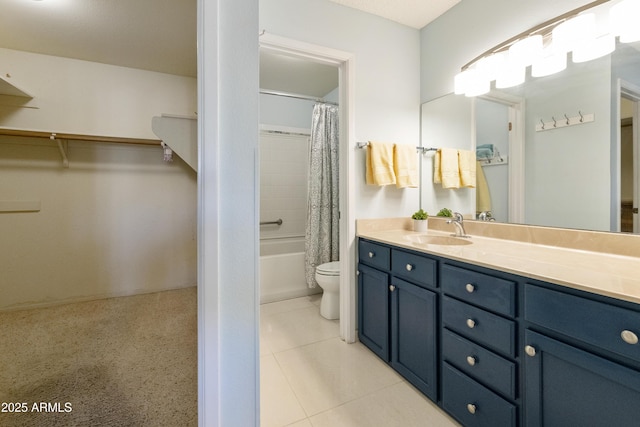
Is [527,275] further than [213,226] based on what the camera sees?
Yes

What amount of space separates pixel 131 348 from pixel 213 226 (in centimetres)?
172

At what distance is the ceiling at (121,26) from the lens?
5.73 feet

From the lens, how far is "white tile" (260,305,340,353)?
1933mm

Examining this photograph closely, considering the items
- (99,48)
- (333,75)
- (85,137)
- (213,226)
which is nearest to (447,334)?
(213,226)

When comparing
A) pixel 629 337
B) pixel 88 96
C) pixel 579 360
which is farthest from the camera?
pixel 88 96

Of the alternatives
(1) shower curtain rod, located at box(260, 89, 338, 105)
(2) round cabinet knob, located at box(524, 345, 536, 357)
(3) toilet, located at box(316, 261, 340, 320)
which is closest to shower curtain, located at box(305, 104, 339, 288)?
(1) shower curtain rod, located at box(260, 89, 338, 105)

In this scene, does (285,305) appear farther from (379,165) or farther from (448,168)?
(448,168)

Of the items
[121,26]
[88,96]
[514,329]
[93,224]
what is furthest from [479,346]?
[88,96]

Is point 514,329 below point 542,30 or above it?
below

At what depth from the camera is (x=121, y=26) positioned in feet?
6.37

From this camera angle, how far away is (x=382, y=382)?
1509mm

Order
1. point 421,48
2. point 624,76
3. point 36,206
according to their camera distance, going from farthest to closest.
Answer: point 36,206, point 421,48, point 624,76

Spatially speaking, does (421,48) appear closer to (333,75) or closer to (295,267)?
(333,75)

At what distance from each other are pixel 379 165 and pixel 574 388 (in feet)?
4.87
